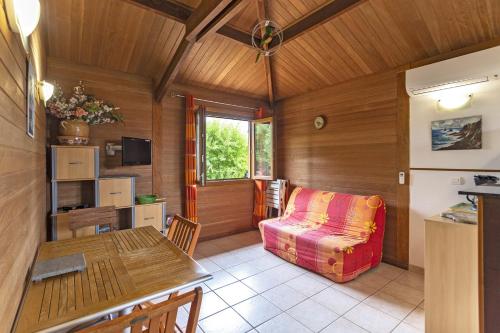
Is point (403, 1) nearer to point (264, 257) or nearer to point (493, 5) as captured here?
point (493, 5)

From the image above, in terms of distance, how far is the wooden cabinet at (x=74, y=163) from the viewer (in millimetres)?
2695

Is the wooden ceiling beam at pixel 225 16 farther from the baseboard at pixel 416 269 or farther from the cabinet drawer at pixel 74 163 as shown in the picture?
the baseboard at pixel 416 269

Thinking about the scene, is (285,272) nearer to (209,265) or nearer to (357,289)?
(357,289)

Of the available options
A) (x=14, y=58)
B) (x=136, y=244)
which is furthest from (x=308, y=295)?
(x=14, y=58)

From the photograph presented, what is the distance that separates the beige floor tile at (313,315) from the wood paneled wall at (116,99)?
259 cm

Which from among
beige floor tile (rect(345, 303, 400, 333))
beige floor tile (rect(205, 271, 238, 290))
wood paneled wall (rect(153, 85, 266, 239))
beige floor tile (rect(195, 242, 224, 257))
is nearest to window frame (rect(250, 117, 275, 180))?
wood paneled wall (rect(153, 85, 266, 239))

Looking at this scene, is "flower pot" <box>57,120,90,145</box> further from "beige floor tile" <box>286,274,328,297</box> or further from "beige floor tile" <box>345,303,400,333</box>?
"beige floor tile" <box>345,303,400,333</box>

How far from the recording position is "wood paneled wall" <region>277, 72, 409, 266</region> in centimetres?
319

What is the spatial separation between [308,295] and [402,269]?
146cm

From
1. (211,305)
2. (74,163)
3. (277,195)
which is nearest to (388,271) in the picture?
(277,195)

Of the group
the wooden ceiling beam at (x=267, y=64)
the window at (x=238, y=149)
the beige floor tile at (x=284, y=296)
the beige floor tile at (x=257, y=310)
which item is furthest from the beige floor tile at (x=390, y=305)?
the wooden ceiling beam at (x=267, y=64)

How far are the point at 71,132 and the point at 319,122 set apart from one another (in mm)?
3454

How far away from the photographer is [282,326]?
2.07m

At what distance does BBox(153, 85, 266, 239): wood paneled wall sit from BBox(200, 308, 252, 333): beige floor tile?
6.68 feet
